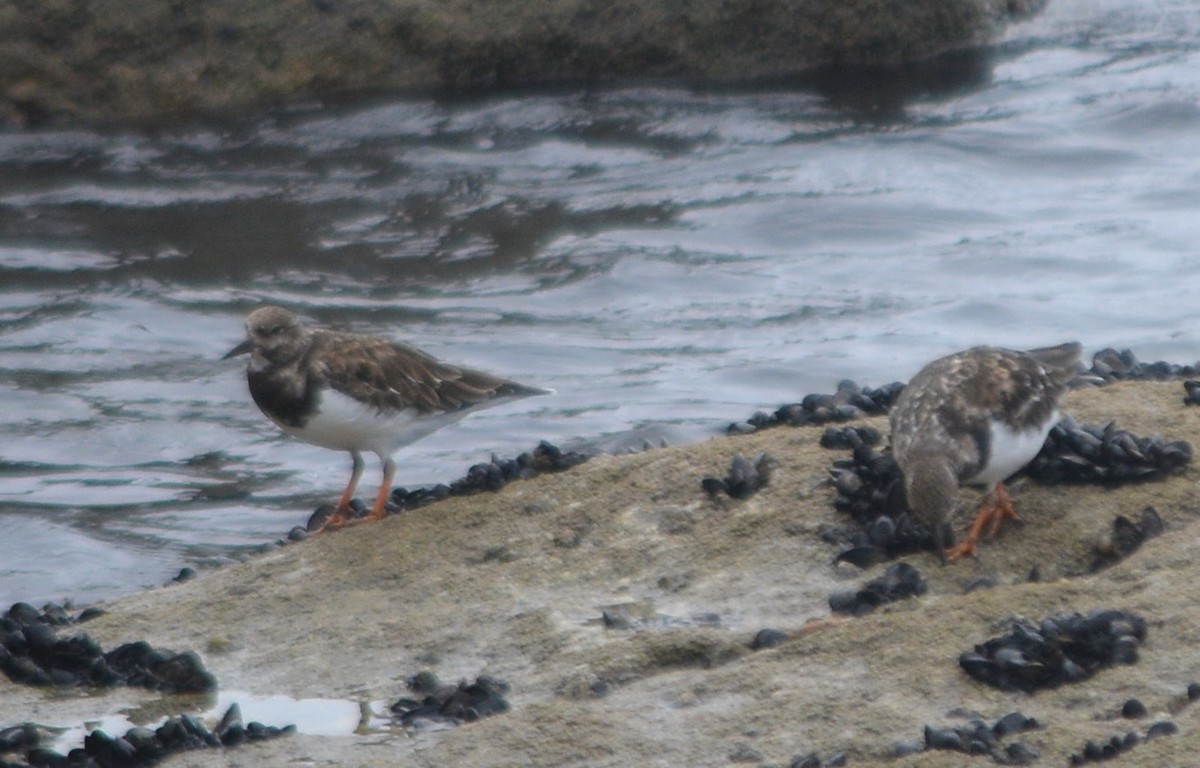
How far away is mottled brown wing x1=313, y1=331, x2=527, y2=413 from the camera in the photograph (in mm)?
5516

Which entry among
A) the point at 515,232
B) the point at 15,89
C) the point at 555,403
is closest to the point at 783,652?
the point at 555,403

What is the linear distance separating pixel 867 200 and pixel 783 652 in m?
7.28

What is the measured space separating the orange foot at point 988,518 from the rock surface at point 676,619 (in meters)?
0.04

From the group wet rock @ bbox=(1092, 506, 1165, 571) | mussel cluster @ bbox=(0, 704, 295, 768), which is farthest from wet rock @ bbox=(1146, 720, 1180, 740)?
mussel cluster @ bbox=(0, 704, 295, 768)

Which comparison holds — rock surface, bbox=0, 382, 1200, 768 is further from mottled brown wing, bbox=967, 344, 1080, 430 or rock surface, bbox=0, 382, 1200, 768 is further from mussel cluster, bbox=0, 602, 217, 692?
mottled brown wing, bbox=967, 344, 1080, 430

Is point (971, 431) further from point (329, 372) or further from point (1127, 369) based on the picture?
point (1127, 369)

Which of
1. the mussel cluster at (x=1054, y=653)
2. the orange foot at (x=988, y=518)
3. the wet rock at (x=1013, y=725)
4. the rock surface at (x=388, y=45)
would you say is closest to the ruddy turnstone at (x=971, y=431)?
the orange foot at (x=988, y=518)

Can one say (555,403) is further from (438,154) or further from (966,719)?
(966,719)

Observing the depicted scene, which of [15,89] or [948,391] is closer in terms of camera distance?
[948,391]

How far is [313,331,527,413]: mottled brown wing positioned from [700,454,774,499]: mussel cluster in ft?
3.76

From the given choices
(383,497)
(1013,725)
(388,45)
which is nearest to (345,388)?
(383,497)

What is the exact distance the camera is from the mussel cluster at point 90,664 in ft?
14.1

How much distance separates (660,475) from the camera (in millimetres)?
5102

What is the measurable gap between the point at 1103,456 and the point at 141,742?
2562mm
